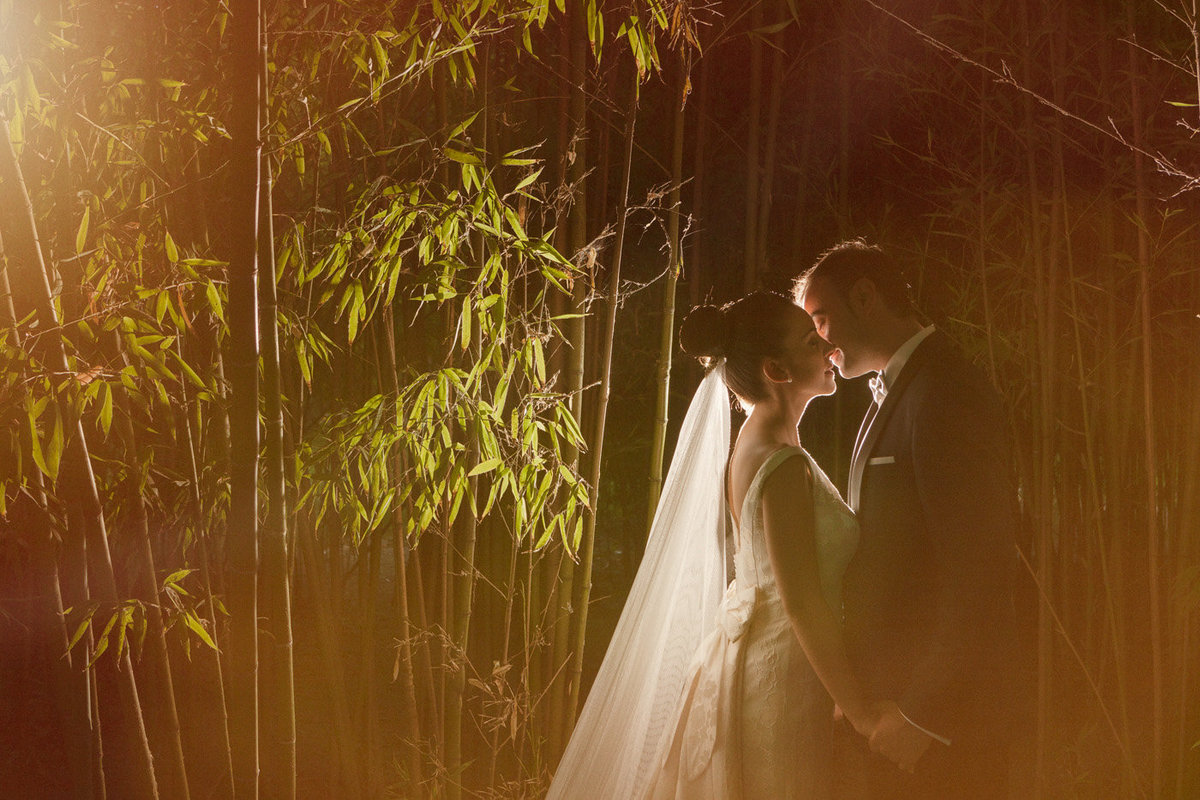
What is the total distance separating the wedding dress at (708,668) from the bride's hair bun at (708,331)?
0.25 ft

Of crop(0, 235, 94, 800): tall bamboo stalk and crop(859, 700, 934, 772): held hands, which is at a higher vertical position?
crop(0, 235, 94, 800): tall bamboo stalk

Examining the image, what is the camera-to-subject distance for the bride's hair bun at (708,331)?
199cm

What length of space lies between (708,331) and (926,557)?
2.09 ft

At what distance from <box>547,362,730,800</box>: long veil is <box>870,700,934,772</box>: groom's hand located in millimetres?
498

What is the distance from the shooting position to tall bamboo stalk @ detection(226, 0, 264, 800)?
1455 millimetres

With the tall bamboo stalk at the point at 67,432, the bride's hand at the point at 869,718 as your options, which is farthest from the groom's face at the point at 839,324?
the tall bamboo stalk at the point at 67,432

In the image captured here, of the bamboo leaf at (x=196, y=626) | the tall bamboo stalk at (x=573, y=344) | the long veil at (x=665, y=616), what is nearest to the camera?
the bamboo leaf at (x=196, y=626)

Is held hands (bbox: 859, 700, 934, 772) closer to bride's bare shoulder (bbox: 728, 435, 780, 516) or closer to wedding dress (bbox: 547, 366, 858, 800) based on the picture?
wedding dress (bbox: 547, 366, 858, 800)

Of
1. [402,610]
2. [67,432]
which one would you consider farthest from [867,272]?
[67,432]

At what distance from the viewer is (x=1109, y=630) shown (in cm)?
277

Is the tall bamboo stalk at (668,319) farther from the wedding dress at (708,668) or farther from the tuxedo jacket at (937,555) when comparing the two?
the tuxedo jacket at (937,555)

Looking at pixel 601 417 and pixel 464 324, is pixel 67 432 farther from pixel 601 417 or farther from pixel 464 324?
pixel 601 417

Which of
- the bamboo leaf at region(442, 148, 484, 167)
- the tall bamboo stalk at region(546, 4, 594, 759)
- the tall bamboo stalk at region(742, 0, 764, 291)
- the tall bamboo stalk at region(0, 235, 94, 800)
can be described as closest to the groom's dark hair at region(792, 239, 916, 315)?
the tall bamboo stalk at region(546, 4, 594, 759)

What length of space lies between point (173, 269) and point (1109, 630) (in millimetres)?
2737
